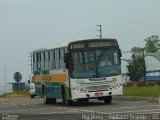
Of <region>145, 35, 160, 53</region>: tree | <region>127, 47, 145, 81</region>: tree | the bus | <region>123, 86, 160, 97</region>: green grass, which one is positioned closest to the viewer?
the bus

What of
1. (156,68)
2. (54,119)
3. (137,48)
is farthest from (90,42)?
(137,48)

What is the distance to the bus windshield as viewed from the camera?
28.9m

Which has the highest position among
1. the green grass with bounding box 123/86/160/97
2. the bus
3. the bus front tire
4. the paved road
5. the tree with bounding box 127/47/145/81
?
the tree with bounding box 127/47/145/81

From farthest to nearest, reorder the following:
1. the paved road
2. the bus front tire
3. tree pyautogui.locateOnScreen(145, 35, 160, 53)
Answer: tree pyautogui.locateOnScreen(145, 35, 160, 53) → the bus front tire → the paved road

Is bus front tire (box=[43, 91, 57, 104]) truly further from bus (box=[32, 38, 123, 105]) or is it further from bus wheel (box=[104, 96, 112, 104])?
bus wheel (box=[104, 96, 112, 104])

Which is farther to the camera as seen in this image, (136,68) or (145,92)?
(136,68)

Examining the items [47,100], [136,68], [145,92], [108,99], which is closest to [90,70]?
[108,99]

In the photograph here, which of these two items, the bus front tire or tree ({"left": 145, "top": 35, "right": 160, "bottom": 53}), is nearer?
the bus front tire

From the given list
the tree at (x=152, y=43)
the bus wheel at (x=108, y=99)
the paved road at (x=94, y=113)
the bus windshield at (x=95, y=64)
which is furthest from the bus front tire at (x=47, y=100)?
the tree at (x=152, y=43)

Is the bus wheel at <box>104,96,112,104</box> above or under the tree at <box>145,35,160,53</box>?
under

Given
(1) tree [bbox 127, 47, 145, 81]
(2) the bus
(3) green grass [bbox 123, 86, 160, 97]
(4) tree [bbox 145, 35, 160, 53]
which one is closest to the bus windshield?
(2) the bus

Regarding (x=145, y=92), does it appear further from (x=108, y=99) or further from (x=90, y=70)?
(x=90, y=70)

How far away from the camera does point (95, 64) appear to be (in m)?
29.0

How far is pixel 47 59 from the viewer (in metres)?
33.5
